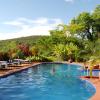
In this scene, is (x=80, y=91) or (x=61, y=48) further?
(x=61, y=48)

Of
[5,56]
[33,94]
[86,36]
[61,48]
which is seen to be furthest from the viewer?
[86,36]

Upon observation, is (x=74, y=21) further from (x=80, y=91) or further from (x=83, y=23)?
(x=80, y=91)

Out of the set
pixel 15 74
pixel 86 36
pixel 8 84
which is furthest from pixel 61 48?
pixel 8 84

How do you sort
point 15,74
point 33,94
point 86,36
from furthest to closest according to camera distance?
point 86,36 < point 15,74 < point 33,94

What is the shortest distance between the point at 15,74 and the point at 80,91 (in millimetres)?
8903

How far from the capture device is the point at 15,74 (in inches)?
898

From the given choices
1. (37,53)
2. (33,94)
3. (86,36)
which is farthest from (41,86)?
(86,36)

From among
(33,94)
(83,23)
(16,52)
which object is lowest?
(33,94)

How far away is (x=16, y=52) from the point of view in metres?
42.0

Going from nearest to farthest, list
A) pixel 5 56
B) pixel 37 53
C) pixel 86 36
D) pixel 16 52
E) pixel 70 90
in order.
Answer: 1. pixel 70 90
2. pixel 5 56
3. pixel 16 52
4. pixel 37 53
5. pixel 86 36

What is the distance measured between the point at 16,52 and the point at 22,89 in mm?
26343

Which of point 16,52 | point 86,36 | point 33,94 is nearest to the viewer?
point 33,94

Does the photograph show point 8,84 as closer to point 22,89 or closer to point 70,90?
point 22,89

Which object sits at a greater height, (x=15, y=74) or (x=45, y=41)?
(x=45, y=41)
